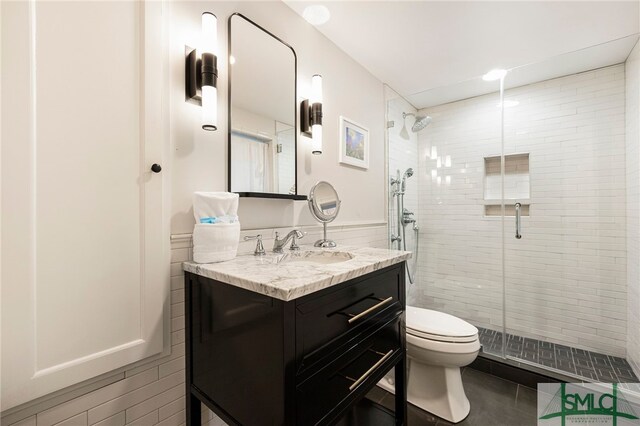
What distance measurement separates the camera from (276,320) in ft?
2.41

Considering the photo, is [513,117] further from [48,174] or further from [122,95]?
[48,174]

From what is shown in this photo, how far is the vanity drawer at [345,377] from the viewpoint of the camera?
30.6 inches

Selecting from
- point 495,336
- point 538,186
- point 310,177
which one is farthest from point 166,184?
point 538,186

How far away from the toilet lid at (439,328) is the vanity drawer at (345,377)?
18.5 inches

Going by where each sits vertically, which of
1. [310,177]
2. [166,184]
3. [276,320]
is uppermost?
[310,177]

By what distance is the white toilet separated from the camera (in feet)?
4.99

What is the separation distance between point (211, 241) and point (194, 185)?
0.27 meters

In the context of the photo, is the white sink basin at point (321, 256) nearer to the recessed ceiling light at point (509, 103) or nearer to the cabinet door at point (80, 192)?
the cabinet door at point (80, 192)

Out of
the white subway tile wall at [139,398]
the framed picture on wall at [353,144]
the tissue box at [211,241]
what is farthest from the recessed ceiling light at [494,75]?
the white subway tile wall at [139,398]

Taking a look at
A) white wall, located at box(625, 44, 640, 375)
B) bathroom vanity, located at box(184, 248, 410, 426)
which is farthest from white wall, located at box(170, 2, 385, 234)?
white wall, located at box(625, 44, 640, 375)

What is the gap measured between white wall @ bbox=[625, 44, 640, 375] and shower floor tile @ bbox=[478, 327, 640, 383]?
10cm

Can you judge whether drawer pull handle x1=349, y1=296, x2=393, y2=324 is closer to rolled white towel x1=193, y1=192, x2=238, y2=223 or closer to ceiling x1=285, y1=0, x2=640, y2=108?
rolled white towel x1=193, y1=192, x2=238, y2=223

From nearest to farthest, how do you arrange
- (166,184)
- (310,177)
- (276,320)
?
(276,320) → (166,184) → (310,177)

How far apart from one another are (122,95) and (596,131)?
320 centimetres
